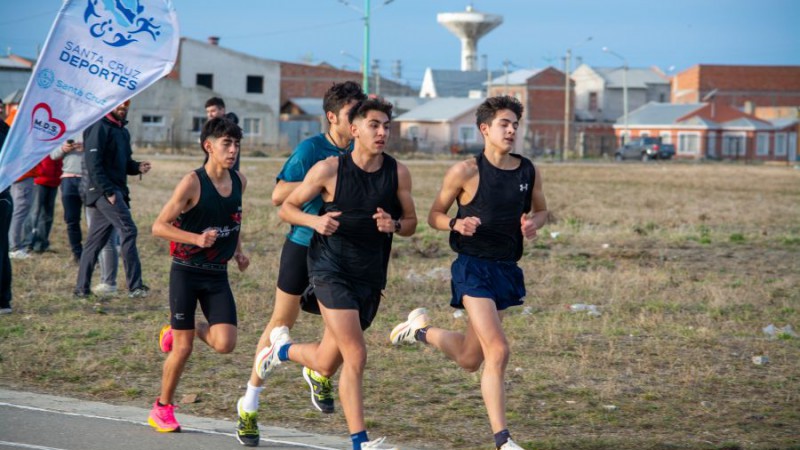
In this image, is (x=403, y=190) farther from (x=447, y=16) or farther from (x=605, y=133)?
(x=447, y=16)

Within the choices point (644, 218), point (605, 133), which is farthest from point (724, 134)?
point (644, 218)

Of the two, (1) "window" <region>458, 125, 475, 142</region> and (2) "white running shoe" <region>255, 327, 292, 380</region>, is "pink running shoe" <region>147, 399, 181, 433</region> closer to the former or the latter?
(2) "white running shoe" <region>255, 327, 292, 380</region>

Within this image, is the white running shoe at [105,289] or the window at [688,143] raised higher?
the window at [688,143]

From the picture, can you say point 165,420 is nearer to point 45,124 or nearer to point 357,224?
point 357,224

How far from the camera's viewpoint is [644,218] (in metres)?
23.9

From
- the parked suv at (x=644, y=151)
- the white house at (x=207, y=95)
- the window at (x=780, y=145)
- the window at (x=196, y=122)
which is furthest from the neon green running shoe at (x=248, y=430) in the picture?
the window at (x=780, y=145)

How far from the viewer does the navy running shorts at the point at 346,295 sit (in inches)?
264

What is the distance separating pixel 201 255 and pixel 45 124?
49.1 inches

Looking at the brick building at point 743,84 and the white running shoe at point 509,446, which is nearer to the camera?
the white running shoe at point 509,446

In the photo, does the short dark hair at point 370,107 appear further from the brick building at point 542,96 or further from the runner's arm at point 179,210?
the brick building at point 542,96

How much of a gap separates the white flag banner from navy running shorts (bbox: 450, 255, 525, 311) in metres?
2.22

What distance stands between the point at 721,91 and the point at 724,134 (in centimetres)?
2970

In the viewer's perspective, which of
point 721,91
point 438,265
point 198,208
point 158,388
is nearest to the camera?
point 198,208

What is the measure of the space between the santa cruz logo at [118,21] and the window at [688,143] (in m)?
86.2
